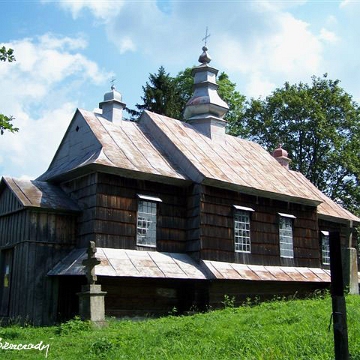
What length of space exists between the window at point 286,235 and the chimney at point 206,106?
453 cm

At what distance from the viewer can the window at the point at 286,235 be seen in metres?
19.1

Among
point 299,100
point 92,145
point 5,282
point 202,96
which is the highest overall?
point 299,100

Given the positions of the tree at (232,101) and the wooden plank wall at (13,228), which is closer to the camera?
the wooden plank wall at (13,228)

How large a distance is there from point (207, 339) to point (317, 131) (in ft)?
88.6

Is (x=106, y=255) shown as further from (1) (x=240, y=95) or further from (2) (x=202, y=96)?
(1) (x=240, y=95)

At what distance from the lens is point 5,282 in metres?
15.4

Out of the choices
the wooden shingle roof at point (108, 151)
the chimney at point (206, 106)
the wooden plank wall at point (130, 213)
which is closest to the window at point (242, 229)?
the wooden plank wall at point (130, 213)

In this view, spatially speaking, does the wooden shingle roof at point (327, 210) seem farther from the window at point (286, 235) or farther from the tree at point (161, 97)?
the tree at point (161, 97)

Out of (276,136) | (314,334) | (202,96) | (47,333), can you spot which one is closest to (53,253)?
(47,333)

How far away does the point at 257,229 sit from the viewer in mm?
18125

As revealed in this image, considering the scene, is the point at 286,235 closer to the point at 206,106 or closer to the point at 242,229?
the point at 242,229

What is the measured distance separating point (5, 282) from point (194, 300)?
18.8 feet

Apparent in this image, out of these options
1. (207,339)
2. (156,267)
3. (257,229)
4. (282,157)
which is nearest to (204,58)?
(282,157)

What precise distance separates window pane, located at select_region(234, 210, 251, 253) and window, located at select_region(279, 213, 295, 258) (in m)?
1.90
